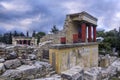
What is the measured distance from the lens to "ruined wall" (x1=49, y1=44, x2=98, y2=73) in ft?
27.6

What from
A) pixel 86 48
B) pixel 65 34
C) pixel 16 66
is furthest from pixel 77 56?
pixel 16 66

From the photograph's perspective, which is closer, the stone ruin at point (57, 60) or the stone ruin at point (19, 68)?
the stone ruin at point (19, 68)

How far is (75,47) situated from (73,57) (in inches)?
28.6

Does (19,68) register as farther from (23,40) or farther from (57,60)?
(23,40)

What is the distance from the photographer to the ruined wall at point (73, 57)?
840cm

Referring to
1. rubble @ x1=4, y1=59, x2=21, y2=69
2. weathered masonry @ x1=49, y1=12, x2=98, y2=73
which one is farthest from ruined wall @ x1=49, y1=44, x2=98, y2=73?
rubble @ x1=4, y1=59, x2=21, y2=69

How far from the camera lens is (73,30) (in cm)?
1444

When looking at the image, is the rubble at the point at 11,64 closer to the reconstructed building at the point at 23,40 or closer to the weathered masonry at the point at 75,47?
the weathered masonry at the point at 75,47

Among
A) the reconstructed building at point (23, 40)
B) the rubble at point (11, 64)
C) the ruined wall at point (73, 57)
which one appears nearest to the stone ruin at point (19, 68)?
the rubble at point (11, 64)

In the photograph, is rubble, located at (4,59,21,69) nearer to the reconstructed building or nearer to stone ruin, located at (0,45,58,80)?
stone ruin, located at (0,45,58,80)

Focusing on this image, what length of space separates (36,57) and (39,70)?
1935 mm

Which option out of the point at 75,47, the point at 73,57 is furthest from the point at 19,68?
the point at 75,47

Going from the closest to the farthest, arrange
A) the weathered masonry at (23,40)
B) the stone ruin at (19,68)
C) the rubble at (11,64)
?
1. the stone ruin at (19,68)
2. the rubble at (11,64)
3. the weathered masonry at (23,40)

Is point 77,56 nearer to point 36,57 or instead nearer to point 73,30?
point 36,57
